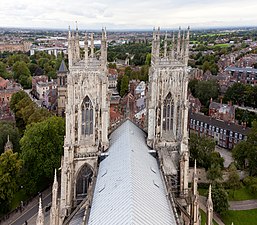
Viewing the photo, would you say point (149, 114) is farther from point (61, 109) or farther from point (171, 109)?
point (61, 109)

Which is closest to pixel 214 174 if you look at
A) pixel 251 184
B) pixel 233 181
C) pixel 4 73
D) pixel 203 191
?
pixel 233 181

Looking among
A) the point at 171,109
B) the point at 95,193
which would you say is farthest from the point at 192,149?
the point at 95,193

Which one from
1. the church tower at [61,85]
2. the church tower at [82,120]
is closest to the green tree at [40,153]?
the church tower at [82,120]

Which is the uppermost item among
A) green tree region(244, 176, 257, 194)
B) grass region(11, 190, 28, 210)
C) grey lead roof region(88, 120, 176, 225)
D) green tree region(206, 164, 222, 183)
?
grey lead roof region(88, 120, 176, 225)

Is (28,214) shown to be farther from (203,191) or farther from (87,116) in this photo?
(203,191)

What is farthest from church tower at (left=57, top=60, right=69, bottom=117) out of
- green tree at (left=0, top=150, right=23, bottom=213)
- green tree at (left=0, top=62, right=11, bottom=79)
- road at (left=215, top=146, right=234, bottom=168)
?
green tree at (left=0, top=62, right=11, bottom=79)

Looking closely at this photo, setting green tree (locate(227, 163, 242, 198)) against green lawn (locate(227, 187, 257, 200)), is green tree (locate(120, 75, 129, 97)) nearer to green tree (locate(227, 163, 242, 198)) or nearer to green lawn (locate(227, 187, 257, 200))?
green tree (locate(227, 163, 242, 198))

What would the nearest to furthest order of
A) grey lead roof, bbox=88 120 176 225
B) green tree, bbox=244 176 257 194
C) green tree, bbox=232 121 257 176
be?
1. grey lead roof, bbox=88 120 176 225
2. green tree, bbox=244 176 257 194
3. green tree, bbox=232 121 257 176
